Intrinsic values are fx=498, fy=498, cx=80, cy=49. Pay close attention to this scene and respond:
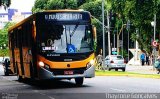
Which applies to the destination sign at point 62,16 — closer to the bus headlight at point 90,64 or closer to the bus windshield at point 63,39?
the bus windshield at point 63,39

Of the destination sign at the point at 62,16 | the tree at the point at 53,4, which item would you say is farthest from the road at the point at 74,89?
the tree at the point at 53,4

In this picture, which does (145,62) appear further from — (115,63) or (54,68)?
(54,68)

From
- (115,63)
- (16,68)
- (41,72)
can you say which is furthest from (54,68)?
(115,63)

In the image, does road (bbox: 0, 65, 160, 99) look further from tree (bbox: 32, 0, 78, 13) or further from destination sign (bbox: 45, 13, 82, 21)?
tree (bbox: 32, 0, 78, 13)

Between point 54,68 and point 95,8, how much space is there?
188 feet

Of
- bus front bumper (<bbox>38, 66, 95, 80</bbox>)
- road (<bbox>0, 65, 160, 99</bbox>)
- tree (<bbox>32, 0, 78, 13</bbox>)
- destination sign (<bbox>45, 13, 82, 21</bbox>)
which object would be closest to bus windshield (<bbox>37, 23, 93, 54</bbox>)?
destination sign (<bbox>45, 13, 82, 21</bbox>)

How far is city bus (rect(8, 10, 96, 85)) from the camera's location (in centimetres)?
2209

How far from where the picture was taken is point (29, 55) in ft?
78.3

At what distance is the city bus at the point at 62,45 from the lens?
72.5 feet

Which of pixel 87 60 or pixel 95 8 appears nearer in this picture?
pixel 87 60

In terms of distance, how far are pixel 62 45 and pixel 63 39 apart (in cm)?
27

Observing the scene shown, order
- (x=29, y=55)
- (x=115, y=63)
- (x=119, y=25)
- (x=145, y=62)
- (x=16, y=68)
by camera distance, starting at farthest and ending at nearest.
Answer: (x=119, y=25) → (x=145, y=62) → (x=115, y=63) → (x=16, y=68) → (x=29, y=55)

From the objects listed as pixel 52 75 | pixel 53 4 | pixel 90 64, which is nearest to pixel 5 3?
pixel 52 75

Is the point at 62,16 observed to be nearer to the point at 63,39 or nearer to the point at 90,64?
the point at 63,39
